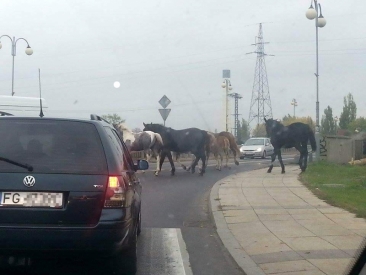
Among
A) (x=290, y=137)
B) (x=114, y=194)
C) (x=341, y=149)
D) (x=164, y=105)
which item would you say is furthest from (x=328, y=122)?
(x=114, y=194)

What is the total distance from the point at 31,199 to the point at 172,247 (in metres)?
3.19

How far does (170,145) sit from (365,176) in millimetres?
6564

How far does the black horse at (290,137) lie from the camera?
2173 cm

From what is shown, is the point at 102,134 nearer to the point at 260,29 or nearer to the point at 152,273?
the point at 152,273

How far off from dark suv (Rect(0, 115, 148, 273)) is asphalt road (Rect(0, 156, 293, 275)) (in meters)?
0.59

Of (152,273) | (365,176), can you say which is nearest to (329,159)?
(365,176)

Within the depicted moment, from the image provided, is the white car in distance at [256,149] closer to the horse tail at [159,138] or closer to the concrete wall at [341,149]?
the concrete wall at [341,149]

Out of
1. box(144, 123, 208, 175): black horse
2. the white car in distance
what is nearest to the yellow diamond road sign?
box(144, 123, 208, 175): black horse

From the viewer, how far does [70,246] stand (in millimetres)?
5977

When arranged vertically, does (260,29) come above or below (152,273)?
above

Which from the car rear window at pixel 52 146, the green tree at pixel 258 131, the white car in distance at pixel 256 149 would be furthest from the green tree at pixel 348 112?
the car rear window at pixel 52 146

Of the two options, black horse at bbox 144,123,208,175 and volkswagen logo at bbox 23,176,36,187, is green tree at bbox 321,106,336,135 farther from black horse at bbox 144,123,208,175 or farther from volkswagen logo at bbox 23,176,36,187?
volkswagen logo at bbox 23,176,36,187

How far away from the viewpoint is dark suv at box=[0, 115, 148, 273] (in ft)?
19.5

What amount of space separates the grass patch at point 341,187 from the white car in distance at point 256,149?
1647cm
